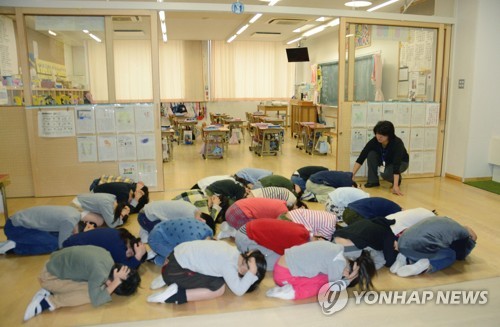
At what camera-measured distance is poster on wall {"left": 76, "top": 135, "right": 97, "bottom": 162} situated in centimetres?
488

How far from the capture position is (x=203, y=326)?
2242mm

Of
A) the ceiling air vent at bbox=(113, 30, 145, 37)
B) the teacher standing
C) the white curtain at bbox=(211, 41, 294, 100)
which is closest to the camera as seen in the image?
the teacher standing

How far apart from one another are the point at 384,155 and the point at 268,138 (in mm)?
3125

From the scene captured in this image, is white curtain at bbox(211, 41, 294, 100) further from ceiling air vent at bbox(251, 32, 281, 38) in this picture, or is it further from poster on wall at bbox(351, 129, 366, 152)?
poster on wall at bbox(351, 129, 366, 152)

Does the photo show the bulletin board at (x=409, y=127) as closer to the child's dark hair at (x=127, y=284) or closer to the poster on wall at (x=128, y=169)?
the poster on wall at (x=128, y=169)

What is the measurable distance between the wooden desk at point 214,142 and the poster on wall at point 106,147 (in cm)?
282

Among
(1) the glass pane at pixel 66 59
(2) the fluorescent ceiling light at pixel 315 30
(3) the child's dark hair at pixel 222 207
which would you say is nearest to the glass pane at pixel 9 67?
(1) the glass pane at pixel 66 59

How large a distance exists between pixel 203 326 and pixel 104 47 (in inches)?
149

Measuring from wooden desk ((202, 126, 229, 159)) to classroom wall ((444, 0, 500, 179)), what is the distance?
3967mm

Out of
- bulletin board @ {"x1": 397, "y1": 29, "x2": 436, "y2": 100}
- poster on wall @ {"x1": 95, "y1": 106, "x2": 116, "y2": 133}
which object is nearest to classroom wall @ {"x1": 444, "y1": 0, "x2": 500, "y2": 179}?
bulletin board @ {"x1": 397, "y1": 29, "x2": 436, "y2": 100}

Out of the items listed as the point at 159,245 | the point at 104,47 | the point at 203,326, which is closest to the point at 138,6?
the point at 104,47

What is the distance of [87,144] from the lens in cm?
490

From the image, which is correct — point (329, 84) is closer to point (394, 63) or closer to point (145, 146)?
point (394, 63)

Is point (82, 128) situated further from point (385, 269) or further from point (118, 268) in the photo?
point (385, 269)
